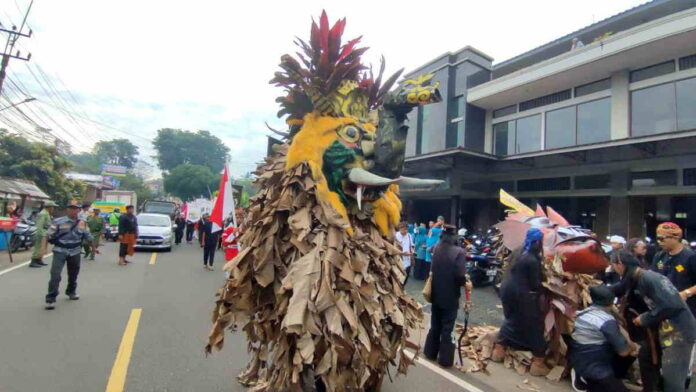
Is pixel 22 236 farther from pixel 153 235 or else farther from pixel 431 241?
pixel 431 241

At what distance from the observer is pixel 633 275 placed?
137 inches

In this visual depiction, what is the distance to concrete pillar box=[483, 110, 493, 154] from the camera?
48.4 ft

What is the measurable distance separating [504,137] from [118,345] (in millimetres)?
13845

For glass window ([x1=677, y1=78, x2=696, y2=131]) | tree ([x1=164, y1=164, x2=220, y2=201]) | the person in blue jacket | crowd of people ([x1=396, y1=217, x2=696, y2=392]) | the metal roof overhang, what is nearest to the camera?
crowd of people ([x1=396, y1=217, x2=696, y2=392])

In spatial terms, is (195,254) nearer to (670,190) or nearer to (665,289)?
(665,289)

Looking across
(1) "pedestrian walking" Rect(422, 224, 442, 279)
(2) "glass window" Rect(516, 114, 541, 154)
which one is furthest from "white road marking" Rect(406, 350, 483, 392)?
(2) "glass window" Rect(516, 114, 541, 154)

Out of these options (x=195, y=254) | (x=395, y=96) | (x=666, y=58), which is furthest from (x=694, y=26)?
(x=195, y=254)

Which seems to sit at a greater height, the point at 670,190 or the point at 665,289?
the point at 670,190

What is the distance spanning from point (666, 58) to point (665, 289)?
10101mm

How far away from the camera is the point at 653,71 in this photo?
1028 centimetres

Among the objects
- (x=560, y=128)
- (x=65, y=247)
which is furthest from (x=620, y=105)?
(x=65, y=247)

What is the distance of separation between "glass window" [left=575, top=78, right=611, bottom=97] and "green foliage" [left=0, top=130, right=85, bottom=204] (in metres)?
26.3

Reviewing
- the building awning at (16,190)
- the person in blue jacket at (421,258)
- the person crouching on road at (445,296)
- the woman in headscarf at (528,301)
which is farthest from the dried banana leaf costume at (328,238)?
the building awning at (16,190)

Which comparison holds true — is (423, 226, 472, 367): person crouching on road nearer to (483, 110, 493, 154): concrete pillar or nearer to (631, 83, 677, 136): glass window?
(631, 83, 677, 136): glass window
